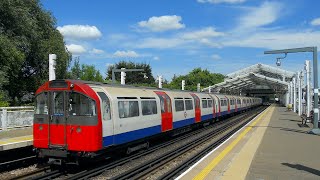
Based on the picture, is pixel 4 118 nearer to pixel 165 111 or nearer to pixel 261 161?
pixel 165 111

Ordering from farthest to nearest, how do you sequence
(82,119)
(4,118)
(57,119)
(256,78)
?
(256,78) < (4,118) < (57,119) < (82,119)

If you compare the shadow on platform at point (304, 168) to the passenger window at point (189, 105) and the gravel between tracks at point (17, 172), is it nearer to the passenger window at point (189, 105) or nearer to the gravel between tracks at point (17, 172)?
the gravel between tracks at point (17, 172)

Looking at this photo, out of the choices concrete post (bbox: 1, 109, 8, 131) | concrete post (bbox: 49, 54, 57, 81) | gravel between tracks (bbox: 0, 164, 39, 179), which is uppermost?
concrete post (bbox: 49, 54, 57, 81)

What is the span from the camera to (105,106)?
40.2 ft

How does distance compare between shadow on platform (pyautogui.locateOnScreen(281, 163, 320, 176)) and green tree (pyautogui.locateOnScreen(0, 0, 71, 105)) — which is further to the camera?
green tree (pyautogui.locateOnScreen(0, 0, 71, 105))

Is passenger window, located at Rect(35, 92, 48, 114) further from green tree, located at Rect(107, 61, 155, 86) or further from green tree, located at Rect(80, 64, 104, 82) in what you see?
green tree, located at Rect(107, 61, 155, 86)

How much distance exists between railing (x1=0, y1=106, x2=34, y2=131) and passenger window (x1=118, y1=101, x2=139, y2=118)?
7169 millimetres

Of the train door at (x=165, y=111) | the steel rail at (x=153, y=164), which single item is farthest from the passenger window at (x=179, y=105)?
the steel rail at (x=153, y=164)

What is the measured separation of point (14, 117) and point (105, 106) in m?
8.77

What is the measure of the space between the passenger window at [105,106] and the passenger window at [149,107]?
2836 mm

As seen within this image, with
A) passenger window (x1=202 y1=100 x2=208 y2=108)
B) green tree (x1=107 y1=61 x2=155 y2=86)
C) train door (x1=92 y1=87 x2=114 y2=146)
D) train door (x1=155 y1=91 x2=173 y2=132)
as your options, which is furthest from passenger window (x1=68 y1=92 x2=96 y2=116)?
green tree (x1=107 y1=61 x2=155 y2=86)

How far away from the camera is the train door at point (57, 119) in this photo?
11836 mm

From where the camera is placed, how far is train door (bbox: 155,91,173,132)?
17.6m

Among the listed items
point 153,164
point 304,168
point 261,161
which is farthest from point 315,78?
point 153,164
